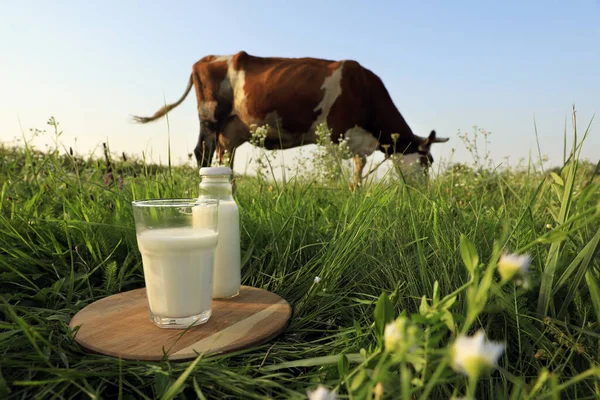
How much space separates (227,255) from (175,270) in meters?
0.26

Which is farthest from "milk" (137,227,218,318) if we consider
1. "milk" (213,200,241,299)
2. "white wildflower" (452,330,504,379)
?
"white wildflower" (452,330,504,379)

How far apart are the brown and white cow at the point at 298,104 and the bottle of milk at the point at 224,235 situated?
494cm

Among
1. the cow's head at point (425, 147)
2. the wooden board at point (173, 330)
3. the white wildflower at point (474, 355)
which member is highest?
the cow's head at point (425, 147)

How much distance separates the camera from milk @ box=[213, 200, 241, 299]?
140 centimetres

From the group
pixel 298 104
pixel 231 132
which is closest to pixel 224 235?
pixel 298 104

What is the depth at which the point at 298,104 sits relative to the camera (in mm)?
6844

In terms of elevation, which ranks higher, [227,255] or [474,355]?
[474,355]

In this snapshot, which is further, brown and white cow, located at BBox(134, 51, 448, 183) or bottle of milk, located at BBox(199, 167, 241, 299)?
brown and white cow, located at BBox(134, 51, 448, 183)

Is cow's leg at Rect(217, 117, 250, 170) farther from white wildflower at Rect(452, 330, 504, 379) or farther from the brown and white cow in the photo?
white wildflower at Rect(452, 330, 504, 379)

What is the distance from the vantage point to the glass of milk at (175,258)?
3.84ft

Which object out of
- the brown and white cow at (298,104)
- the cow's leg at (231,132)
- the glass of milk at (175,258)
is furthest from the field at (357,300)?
the cow's leg at (231,132)

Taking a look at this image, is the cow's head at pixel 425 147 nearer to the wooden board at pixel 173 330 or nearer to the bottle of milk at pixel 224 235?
the bottle of milk at pixel 224 235

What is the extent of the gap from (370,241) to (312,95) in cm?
546

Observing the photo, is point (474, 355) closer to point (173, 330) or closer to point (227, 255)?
point (173, 330)
